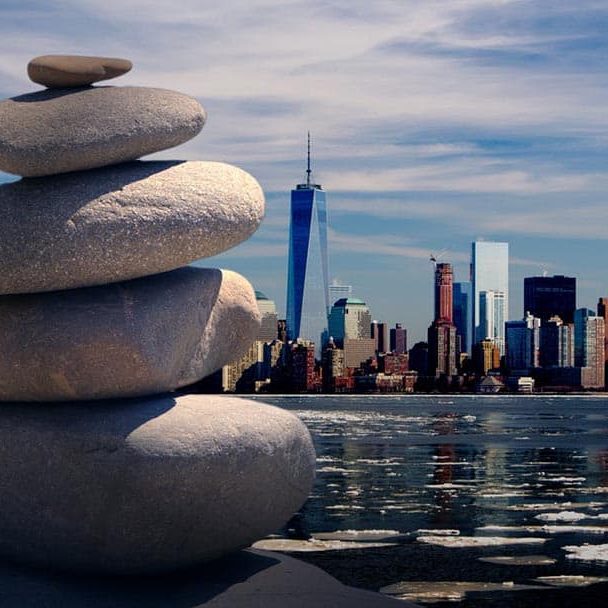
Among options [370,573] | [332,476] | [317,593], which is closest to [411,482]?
[332,476]

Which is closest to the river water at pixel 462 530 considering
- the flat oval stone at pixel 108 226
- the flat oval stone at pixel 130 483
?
the flat oval stone at pixel 130 483

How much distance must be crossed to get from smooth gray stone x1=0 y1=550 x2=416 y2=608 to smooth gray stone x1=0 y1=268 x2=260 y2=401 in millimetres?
1672

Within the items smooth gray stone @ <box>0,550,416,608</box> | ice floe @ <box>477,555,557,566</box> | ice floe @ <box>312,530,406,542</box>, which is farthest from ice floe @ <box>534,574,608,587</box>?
ice floe @ <box>312,530,406,542</box>

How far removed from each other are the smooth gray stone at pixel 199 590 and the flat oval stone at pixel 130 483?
0.19 meters

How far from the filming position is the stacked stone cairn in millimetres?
11688

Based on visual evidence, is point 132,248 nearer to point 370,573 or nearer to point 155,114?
point 155,114

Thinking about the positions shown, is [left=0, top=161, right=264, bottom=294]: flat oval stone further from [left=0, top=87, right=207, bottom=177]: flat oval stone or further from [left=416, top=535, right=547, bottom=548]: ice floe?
[left=416, top=535, right=547, bottom=548]: ice floe

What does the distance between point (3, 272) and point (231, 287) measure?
2374 mm

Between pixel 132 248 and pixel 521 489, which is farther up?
pixel 132 248

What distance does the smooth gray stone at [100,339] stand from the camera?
39.0 feet

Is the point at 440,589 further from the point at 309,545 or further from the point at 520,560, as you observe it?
the point at 309,545

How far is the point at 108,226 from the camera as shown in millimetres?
11891

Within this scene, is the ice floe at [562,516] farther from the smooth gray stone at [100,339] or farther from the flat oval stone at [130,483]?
the smooth gray stone at [100,339]

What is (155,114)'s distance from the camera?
1255 centimetres
